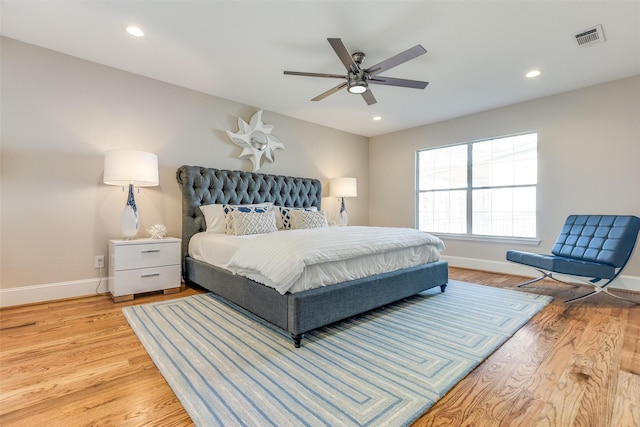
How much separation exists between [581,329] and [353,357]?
1952mm

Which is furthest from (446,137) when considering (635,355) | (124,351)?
(124,351)

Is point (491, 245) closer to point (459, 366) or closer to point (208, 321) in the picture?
point (459, 366)

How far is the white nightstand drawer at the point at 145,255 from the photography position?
2896mm

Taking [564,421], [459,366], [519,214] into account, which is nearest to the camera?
[564,421]

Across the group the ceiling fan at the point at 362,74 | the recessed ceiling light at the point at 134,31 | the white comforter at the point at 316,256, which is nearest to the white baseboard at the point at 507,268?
the white comforter at the point at 316,256

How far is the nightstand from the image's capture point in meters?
2.89

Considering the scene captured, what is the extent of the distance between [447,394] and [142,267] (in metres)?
2.97

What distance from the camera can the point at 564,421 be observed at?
1.31 m

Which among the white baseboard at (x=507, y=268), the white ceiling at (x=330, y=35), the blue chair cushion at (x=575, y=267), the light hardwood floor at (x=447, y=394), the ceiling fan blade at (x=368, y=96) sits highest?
the white ceiling at (x=330, y=35)

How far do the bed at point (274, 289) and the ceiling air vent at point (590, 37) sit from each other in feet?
8.02

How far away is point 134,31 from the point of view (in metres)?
2.56

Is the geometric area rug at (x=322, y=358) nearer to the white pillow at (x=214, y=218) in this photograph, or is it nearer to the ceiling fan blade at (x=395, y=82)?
the white pillow at (x=214, y=218)

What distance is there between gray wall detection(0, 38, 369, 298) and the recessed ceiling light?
882mm

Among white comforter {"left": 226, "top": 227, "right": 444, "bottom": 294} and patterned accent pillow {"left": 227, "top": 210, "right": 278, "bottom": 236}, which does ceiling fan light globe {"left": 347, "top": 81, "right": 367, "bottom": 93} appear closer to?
white comforter {"left": 226, "top": 227, "right": 444, "bottom": 294}
